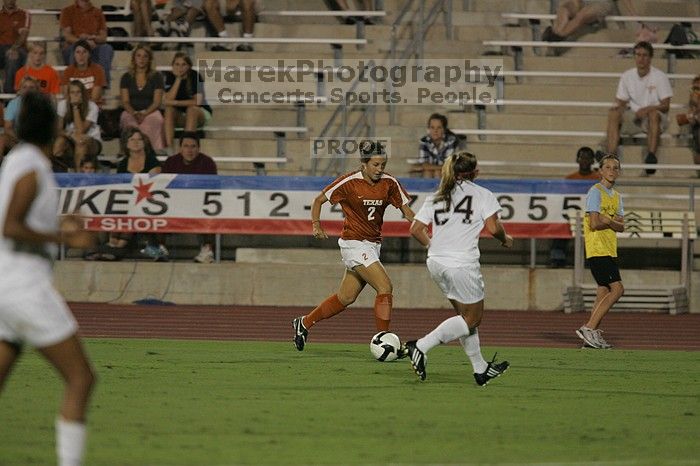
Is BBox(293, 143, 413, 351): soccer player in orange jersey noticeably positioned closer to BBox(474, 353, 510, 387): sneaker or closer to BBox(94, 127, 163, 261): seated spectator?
BBox(474, 353, 510, 387): sneaker

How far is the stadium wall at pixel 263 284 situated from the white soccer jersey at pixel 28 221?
14.0 meters

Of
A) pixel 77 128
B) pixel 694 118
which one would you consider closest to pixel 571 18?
pixel 694 118

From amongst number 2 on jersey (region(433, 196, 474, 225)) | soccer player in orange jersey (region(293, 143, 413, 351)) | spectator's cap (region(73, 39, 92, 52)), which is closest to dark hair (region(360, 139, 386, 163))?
soccer player in orange jersey (region(293, 143, 413, 351))

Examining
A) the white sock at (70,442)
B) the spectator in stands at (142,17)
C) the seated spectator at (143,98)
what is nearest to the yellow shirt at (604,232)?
the seated spectator at (143,98)

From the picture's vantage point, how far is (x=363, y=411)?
33.9ft

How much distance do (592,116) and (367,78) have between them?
3999 millimetres

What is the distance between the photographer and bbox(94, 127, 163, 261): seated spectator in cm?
2147

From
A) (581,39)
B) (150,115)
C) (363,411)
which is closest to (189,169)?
(150,115)

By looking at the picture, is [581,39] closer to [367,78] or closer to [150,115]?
[367,78]

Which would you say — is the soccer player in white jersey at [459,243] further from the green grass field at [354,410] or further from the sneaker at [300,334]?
the sneaker at [300,334]

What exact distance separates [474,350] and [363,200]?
9.75 ft

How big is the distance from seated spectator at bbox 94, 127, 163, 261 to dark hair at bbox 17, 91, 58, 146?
1418 centimetres

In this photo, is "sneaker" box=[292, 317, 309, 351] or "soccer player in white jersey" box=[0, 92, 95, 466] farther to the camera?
"sneaker" box=[292, 317, 309, 351]

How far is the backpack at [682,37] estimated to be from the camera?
25.0 meters
